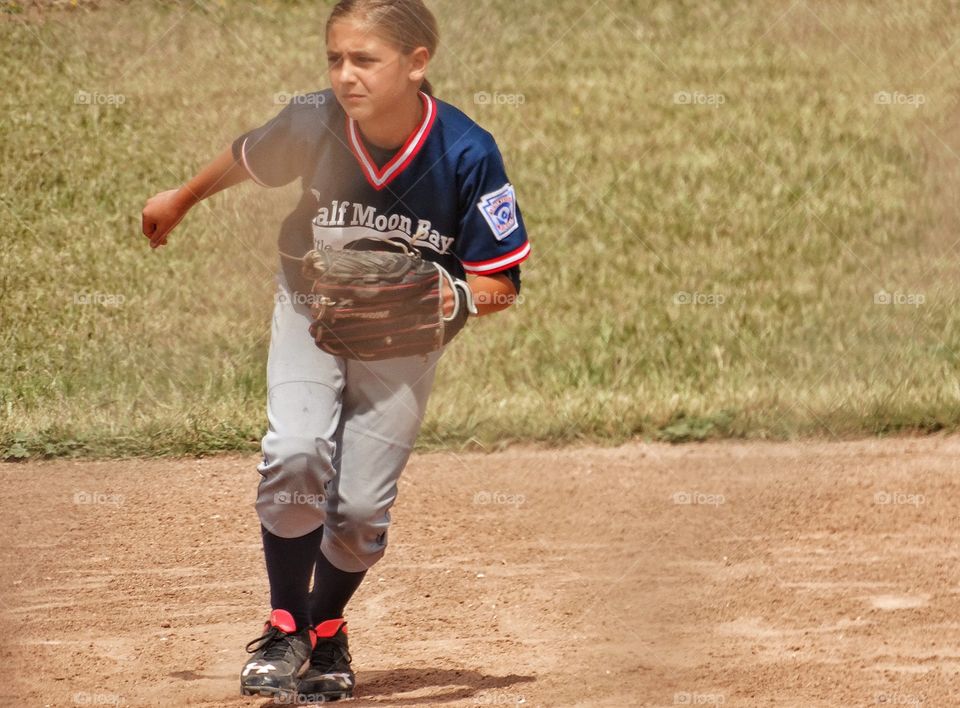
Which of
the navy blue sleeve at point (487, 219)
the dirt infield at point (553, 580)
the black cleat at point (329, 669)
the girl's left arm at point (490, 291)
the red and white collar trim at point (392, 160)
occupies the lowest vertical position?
the dirt infield at point (553, 580)

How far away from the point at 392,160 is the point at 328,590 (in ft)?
3.47

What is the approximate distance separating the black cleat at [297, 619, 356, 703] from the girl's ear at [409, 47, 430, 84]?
1.32 m

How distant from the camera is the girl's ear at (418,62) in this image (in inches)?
126

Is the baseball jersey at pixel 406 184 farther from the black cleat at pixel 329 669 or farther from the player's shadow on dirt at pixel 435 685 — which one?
the player's shadow on dirt at pixel 435 685

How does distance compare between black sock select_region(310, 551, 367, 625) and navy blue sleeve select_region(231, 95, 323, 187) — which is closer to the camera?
navy blue sleeve select_region(231, 95, 323, 187)

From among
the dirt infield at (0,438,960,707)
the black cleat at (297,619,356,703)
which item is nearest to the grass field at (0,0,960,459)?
the dirt infield at (0,438,960,707)

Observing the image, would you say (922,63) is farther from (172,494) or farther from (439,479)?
(172,494)

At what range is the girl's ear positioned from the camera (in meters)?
3.20

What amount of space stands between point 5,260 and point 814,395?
14.6ft

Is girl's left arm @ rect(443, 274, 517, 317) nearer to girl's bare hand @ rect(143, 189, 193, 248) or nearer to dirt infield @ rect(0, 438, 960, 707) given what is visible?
girl's bare hand @ rect(143, 189, 193, 248)

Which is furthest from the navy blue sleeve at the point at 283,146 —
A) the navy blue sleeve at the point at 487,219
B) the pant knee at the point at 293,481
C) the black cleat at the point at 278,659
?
the black cleat at the point at 278,659

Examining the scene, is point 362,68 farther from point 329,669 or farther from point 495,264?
point 329,669

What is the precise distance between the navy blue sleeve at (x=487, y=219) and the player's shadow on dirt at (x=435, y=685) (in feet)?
3.29

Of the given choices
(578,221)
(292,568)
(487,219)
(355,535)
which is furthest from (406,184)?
(578,221)
